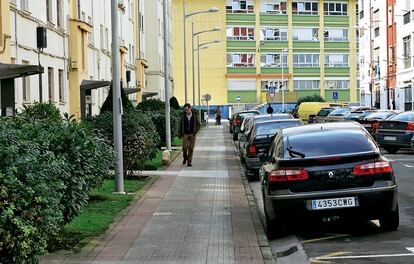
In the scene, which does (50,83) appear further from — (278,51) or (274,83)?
(278,51)

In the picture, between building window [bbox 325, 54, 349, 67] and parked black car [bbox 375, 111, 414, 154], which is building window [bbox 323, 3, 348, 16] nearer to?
building window [bbox 325, 54, 349, 67]

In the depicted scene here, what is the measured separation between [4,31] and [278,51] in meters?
70.9

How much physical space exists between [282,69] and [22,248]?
83.4 m

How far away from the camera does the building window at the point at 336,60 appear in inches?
3551

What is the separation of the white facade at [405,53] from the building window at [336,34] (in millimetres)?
32644

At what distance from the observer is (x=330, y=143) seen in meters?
11.0

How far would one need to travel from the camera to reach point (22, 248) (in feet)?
20.6

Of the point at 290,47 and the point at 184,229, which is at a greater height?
the point at 290,47

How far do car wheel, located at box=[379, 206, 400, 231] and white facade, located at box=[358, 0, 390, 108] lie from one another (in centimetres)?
5214

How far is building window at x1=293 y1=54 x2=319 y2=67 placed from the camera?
89688 mm

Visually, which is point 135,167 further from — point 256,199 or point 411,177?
point 411,177

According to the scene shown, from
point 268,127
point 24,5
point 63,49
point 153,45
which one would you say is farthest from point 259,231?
point 153,45

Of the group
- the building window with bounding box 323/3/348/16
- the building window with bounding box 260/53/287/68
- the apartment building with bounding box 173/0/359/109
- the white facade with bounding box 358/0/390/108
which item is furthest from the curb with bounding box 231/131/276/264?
the building window with bounding box 323/3/348/16

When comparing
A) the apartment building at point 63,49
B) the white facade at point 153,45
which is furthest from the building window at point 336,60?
the apartment building at point 63,49
